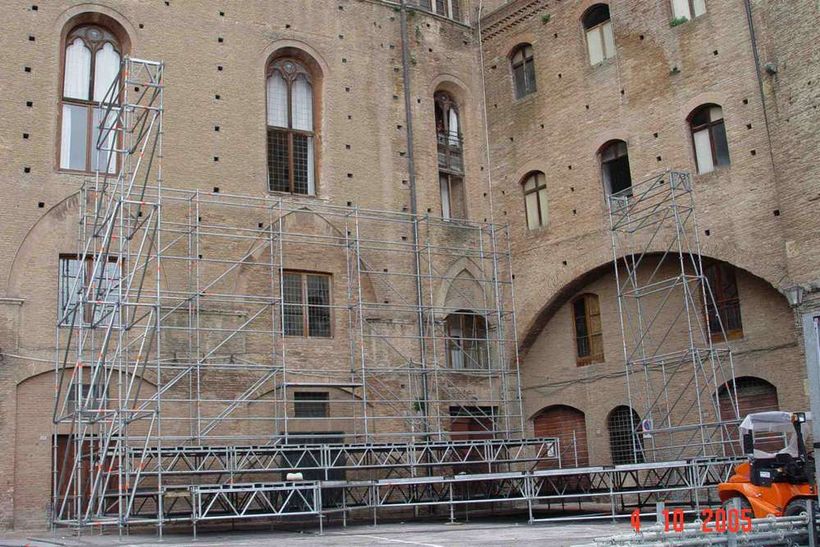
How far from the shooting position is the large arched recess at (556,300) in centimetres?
1875

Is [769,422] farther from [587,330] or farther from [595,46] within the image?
[595,46]

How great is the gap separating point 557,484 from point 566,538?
7.17m

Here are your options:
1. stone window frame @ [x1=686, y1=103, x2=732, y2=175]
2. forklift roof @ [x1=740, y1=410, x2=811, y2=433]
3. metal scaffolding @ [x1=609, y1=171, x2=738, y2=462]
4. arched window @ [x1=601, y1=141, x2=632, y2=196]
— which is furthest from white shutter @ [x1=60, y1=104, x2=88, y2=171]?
forklift roof @ [x1=740, y1=410, x2=811, y2=433]

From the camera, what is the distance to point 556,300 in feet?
63.8

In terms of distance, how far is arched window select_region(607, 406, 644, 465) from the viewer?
60.0ft

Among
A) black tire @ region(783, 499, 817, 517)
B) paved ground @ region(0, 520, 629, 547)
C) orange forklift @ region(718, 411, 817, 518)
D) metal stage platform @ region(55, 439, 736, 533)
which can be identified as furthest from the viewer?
metal stage platform @ region(55, 439, 736, 533)

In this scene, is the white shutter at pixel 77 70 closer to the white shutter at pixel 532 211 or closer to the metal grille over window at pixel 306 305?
the metal grille over window at pixel 306 305

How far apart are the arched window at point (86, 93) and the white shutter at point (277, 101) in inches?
116

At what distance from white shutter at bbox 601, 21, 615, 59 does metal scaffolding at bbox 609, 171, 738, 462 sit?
→ 9.40 feet

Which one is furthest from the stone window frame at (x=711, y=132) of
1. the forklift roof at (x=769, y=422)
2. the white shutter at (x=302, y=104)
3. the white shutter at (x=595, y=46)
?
the white shutter at (x=302, y=104)

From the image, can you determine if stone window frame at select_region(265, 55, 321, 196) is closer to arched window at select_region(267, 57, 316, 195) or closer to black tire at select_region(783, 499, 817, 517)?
arched window at select_region(267, 57, 316, 195)

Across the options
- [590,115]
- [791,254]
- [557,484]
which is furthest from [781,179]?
[557,484]

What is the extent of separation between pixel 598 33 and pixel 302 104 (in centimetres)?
599

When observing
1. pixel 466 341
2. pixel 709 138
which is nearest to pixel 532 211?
pixel 466 341
